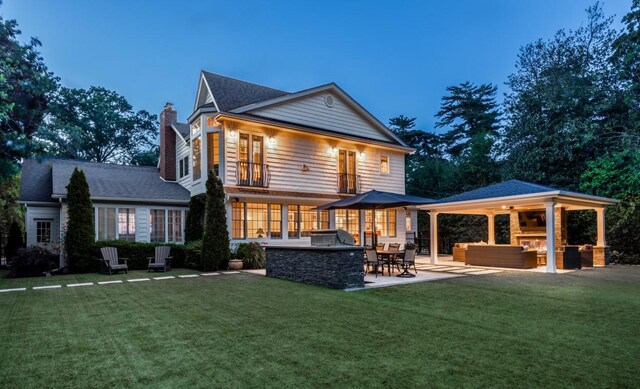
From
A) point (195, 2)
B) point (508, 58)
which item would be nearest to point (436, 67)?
point (508, 58)

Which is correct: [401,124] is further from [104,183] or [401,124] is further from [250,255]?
[104,183]

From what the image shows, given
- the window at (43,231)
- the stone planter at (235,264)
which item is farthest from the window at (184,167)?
the stone planter at (235,264)

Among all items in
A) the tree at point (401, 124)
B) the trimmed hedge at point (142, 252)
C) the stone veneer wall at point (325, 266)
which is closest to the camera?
the stone veneer wall at point (325, 266)

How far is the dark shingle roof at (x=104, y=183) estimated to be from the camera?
1452 cm

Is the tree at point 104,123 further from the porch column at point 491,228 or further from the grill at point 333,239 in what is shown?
the porch column at point 491,228

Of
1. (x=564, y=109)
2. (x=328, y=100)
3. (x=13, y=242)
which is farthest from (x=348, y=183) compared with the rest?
(x=13, y=242)

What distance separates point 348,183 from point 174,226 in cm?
750

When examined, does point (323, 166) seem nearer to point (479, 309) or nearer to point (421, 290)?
point (421, 290)

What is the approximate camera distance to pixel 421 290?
8133mm

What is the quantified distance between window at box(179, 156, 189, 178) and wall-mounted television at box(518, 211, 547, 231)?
14365 millimetres

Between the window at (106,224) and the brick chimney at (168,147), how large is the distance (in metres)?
4.14

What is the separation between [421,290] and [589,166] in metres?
13.2

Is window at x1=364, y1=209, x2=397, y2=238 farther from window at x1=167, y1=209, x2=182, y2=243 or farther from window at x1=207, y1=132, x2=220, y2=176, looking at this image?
window at x1=167, y1=209, x2=182, y2=243

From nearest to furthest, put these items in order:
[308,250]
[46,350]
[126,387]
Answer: [126,387] < [46,350] < [308,250]
